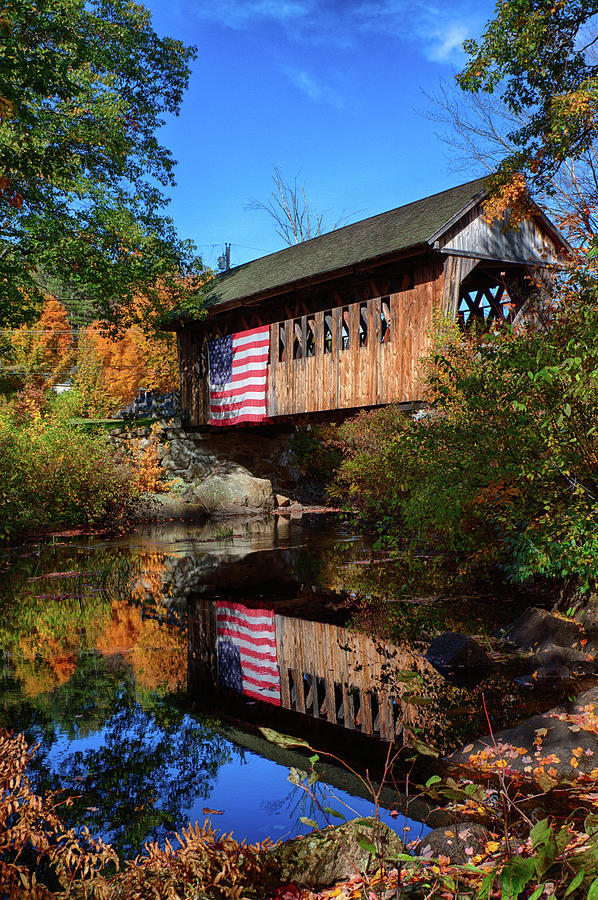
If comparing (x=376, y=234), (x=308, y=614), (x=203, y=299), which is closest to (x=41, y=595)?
A: (x=308, y=614)

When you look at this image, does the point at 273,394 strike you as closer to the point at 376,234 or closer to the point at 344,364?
the point at 344,364

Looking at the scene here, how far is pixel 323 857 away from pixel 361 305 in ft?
46.4

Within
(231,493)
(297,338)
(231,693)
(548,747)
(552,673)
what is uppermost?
(297,338)

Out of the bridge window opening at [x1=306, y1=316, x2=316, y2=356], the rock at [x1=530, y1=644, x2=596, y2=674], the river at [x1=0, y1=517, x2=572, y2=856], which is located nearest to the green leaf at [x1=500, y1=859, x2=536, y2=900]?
the river at [x1=0, y1=517, x2=572, y2=856]

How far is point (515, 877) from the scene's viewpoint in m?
1.61

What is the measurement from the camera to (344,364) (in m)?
16.1

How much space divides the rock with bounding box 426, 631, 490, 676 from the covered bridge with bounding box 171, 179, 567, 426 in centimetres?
775

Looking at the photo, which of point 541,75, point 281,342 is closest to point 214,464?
point 281,342

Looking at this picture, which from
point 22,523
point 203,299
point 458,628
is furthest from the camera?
point 203,299

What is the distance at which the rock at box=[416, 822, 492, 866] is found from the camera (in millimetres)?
2664

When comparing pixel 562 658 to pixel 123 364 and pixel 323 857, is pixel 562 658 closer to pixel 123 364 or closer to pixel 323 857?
pixel 323 857

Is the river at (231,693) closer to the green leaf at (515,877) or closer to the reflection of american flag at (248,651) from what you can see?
the reflection of american flag at (248,651)

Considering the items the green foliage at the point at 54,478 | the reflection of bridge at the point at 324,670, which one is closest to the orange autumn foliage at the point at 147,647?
the reflection of bridge at the point at 324,670

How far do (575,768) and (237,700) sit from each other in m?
2.64
